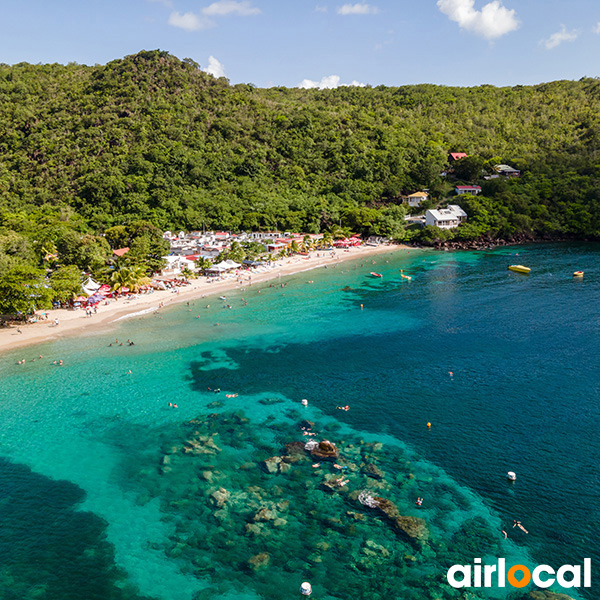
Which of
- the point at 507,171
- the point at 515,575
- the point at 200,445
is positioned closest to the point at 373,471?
the point at 515,575

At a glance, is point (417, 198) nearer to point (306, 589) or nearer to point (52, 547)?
point (306, 589)

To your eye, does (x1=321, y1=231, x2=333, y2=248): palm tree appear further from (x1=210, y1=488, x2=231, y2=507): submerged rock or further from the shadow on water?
the shadow on water

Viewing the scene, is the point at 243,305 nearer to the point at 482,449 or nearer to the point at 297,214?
the point at 482,449

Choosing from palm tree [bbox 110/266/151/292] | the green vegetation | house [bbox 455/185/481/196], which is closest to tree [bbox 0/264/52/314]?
palm tree [bbox 110/266/151/292]

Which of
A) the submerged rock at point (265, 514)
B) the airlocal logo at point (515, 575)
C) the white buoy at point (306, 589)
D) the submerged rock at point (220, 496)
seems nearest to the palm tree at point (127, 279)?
the submerged rock at point (220, 496)

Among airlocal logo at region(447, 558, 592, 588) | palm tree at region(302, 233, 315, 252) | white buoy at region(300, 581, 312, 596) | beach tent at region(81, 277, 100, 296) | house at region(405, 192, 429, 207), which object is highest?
house at region(405, 192, 429, 207)

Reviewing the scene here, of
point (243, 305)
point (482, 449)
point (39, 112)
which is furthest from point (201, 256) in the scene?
point (39, 112)
